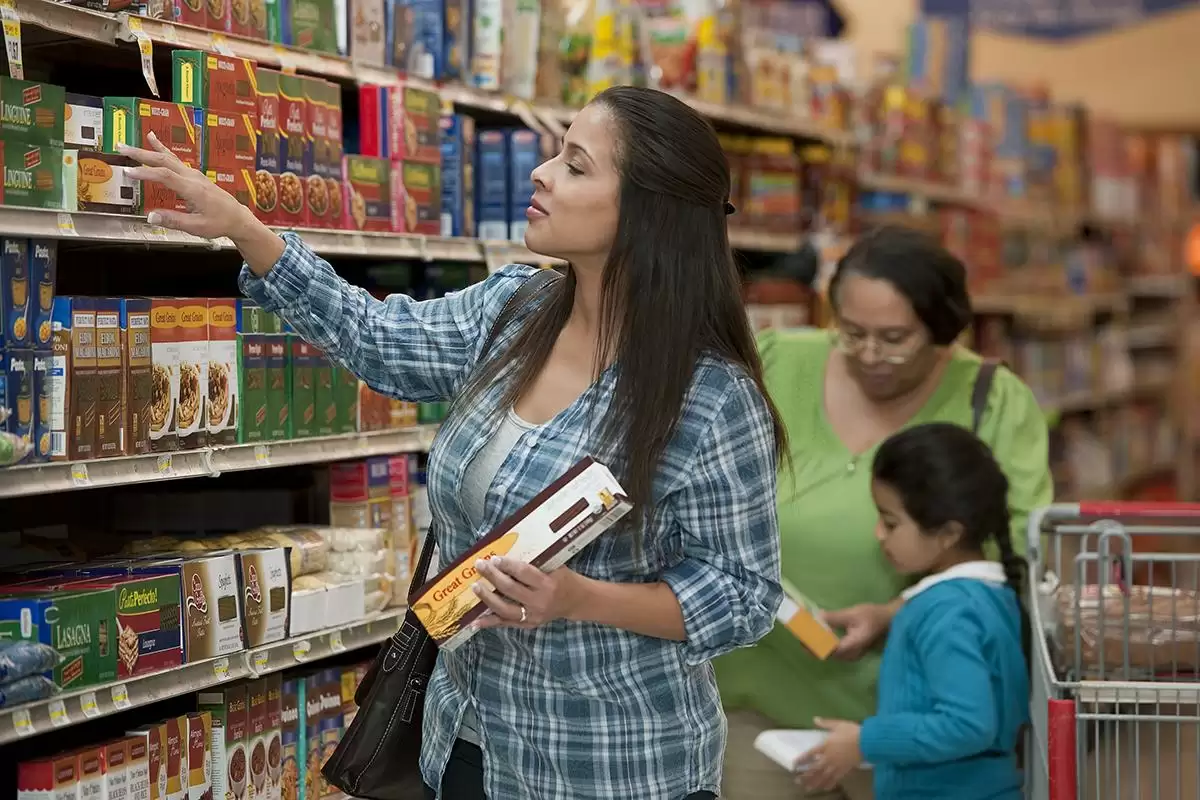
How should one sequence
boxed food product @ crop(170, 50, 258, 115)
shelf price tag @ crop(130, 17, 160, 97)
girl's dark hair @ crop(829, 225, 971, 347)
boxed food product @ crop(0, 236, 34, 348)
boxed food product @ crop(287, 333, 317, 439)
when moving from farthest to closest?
girl's dark hair @ crop(829, 225, 971, 347)
boxed food product @ crop(287, 333, 317, 439)
boxed food product @ crop(170, 50, 258, 115)
shelf price tag @ crop(130, 17, 160, 97)
boxed food product @ crop(0, 236, 34, 348)

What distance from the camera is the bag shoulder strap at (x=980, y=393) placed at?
3.63m

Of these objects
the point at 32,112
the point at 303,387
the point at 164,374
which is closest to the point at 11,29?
the point at 32,112

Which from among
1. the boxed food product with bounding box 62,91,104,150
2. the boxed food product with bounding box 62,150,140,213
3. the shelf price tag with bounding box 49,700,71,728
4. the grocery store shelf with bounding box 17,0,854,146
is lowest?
the shelf price tag with bounding box 49,700,71,728

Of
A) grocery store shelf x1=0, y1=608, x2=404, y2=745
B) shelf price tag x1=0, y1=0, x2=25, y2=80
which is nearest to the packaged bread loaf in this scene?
grocery store shelf x1=0, y1=608, x2=404, y2=745

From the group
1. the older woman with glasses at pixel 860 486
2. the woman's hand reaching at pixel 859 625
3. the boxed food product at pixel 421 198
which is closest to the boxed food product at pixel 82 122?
the boxed food product at pixel 421 198

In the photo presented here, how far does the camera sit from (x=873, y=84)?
22.8 feet

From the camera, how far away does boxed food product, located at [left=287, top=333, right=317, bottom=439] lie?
329cm

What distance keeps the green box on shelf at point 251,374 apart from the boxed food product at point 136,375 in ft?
0.87

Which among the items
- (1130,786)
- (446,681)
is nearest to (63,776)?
(446,681)

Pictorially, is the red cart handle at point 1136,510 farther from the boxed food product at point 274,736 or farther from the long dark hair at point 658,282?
the boxed food product at point 274,736

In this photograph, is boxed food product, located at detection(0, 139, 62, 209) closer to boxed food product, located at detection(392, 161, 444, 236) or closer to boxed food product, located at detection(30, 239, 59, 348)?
boxed food product, located at detection(30, 239, 59, 348)

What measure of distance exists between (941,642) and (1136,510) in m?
0.49

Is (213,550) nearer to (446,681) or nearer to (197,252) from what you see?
(197,252)

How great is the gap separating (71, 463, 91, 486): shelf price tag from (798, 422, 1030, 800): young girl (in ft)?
5.16
